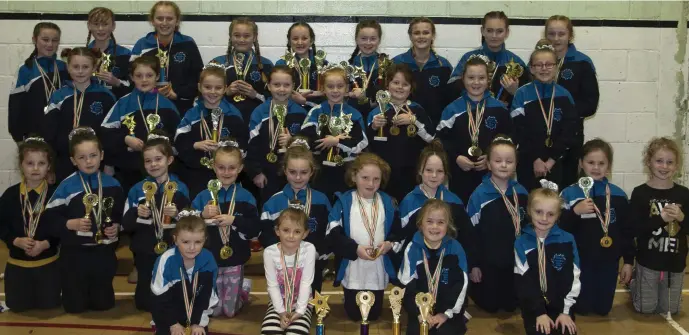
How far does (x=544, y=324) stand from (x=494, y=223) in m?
1.10

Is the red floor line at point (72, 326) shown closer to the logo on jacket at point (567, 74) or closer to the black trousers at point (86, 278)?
the black trousers at point (86, 278)

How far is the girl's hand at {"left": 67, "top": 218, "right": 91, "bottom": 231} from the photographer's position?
6.02 meters

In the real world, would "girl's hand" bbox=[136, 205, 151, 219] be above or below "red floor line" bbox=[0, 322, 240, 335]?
above

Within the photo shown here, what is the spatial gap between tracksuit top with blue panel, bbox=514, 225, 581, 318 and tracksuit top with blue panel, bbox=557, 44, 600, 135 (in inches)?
75.2

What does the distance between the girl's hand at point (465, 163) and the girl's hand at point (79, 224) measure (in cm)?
298

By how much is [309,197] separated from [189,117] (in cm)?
135

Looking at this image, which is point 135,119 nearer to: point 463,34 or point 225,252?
point 225,252

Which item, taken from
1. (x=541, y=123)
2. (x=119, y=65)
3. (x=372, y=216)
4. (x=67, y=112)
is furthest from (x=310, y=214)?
(x=119, y=65)

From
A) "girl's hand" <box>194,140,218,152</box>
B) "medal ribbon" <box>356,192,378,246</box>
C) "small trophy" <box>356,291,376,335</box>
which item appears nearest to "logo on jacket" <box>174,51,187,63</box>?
"girl's hand" <box>194,140,218,152</box>

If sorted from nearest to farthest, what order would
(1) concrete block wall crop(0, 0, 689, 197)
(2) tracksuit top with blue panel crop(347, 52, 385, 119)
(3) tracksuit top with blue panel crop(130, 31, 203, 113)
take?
(2) tracksuit top with blue panel crop(347, 52, 385, 119)
(3) tracksuit top with blue panel crop(130, 31, 203, 113)
(1) concrete block wall crop(0, 0, 689, 197)

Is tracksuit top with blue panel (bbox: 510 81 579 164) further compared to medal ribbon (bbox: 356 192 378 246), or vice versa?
tracksuit top with blue panel (bbox: 510 81 579 164)

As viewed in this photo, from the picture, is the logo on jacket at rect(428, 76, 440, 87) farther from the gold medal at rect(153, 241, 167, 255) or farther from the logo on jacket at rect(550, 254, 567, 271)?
the gold medal at rect(153, 241, 167, 255)

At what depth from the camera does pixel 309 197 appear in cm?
625

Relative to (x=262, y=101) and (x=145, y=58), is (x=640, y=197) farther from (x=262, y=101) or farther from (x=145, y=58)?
(x=145, y=58)
